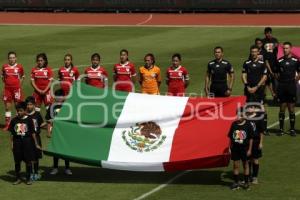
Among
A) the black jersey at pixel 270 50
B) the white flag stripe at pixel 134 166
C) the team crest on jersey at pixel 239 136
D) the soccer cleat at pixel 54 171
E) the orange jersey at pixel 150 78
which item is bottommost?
the soccer cleat at pixel 54 171

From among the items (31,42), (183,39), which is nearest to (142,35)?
(183,39)

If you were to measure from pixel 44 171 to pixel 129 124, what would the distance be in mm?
2108

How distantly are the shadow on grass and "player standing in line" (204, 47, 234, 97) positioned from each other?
3673mm

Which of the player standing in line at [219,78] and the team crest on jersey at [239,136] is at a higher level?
the player standing in line at [219,78]

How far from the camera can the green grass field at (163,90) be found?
15.0m

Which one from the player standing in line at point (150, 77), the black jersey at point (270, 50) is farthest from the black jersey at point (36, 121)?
the black jersey at point (270, 50)

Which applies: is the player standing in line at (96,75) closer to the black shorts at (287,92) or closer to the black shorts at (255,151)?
the black shorts at (287,92)

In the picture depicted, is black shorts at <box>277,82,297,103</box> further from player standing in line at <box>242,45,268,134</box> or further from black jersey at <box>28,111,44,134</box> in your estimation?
black jersey at <box>28,111,44,134</box>

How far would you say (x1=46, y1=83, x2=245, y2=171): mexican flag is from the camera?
15.4 meters

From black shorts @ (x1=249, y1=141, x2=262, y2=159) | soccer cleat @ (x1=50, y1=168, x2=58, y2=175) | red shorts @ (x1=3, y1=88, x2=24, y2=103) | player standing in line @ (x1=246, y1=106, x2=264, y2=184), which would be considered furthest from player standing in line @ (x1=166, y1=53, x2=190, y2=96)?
black shorts @ (x1=249, y1=141, x2=262, y2=159)

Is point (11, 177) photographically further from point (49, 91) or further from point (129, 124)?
point (49, 91)

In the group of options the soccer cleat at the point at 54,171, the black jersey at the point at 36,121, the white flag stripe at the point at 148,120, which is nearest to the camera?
the black jersey at the point at 36,121

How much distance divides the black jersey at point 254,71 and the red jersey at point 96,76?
3.57m

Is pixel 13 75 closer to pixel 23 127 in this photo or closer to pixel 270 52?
pixel 23 127
